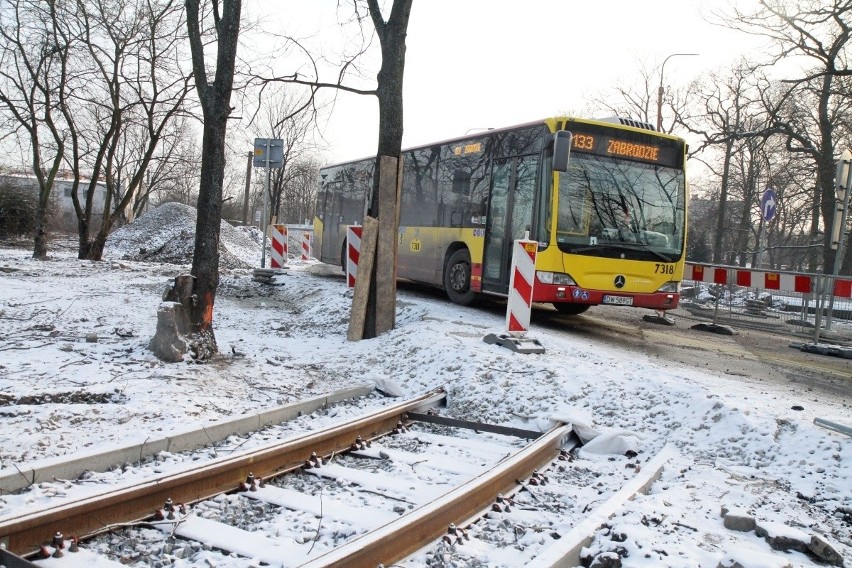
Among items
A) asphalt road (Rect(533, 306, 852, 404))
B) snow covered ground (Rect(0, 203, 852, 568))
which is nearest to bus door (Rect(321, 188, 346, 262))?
asphalt road (Rect(533, 306, 852, 404))

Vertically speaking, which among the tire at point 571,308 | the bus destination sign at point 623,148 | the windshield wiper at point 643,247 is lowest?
the tire at point 571,308

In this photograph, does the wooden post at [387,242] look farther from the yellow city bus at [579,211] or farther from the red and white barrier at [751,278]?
the red and white barrier at [751,278]

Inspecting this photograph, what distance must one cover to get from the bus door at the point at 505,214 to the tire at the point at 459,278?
0.79 metres

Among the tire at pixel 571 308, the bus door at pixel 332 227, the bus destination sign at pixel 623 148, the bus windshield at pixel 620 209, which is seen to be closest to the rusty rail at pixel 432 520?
the bus windshield at pixel 620 209

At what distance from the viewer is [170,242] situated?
84.8 feet

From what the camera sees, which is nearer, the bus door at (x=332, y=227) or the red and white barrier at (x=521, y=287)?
the red and white barrier at (x=521, y=287)

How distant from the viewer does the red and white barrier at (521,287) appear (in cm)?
896

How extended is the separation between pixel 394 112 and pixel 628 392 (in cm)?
535

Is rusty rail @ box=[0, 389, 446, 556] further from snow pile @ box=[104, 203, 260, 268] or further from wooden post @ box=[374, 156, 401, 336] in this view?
snow pile @ box=[104, 203, 260, 268]

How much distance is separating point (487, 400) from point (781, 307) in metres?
15.9

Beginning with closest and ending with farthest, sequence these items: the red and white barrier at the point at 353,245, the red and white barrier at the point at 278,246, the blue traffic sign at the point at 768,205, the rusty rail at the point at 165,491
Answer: the rusty rail at the point at 165,491 < the red and white barrier at the point at 353,245 < the blue traffic sign at the point at 768,205 < the red and white barrier at the point at 278,246

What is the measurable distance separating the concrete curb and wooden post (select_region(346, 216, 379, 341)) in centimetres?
340

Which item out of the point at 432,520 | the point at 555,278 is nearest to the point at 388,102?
the point at 555,278

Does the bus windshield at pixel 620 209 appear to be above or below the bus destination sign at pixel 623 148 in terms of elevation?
below
